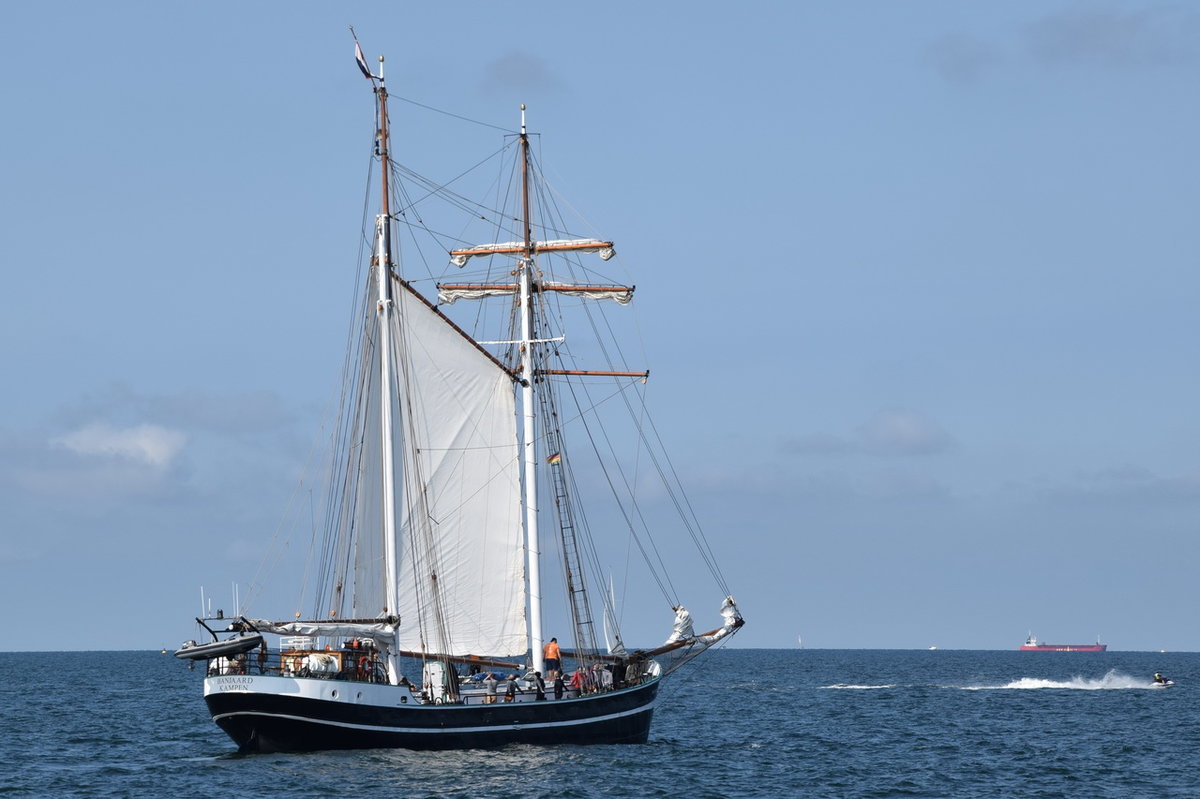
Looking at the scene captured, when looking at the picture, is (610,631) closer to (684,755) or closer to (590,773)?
(684,755)

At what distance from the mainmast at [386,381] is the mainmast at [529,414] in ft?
21.6

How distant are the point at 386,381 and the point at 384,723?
40.6 ft

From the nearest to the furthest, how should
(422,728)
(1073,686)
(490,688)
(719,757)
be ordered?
1. (422,728)
2. (490,688)
3. (719,757)
4. (1073,686)

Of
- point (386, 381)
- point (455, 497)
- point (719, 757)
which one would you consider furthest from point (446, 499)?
point (719, 757)

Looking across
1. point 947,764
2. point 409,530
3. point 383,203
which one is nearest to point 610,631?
point 409,530

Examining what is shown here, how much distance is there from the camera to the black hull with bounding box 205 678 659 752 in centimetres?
5494

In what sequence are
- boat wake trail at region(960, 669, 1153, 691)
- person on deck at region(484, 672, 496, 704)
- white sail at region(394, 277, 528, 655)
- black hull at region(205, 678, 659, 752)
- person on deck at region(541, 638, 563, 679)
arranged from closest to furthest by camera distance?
black hull at region(205, 678, 659, 752) < person on deck at region(484, 672, 496, 704) < white sail at region(394, 277, 528, 655) < person on deck at region(541, 638, 563, 679) < boat wake trail at region(960, 669, 1153, 691)

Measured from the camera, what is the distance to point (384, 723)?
56031 millimetres

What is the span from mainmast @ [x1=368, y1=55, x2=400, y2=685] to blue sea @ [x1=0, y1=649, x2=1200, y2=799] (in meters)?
5.98

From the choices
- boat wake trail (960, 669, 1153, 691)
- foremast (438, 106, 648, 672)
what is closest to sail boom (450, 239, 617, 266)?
foremast (438, 106, 648, 672)

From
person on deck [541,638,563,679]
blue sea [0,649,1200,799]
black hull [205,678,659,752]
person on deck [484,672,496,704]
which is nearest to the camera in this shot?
blue sea [0,649,1200,799]

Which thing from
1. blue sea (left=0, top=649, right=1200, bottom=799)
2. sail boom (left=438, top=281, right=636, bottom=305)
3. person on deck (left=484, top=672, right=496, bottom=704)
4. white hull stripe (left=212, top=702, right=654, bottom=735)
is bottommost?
blue sea (left=0, top=649, right=1200, bottom=799)

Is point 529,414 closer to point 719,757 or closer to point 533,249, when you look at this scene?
point 533,249

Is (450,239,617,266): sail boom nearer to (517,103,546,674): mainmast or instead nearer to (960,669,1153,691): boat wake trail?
(517,103,546,674): mainmast
